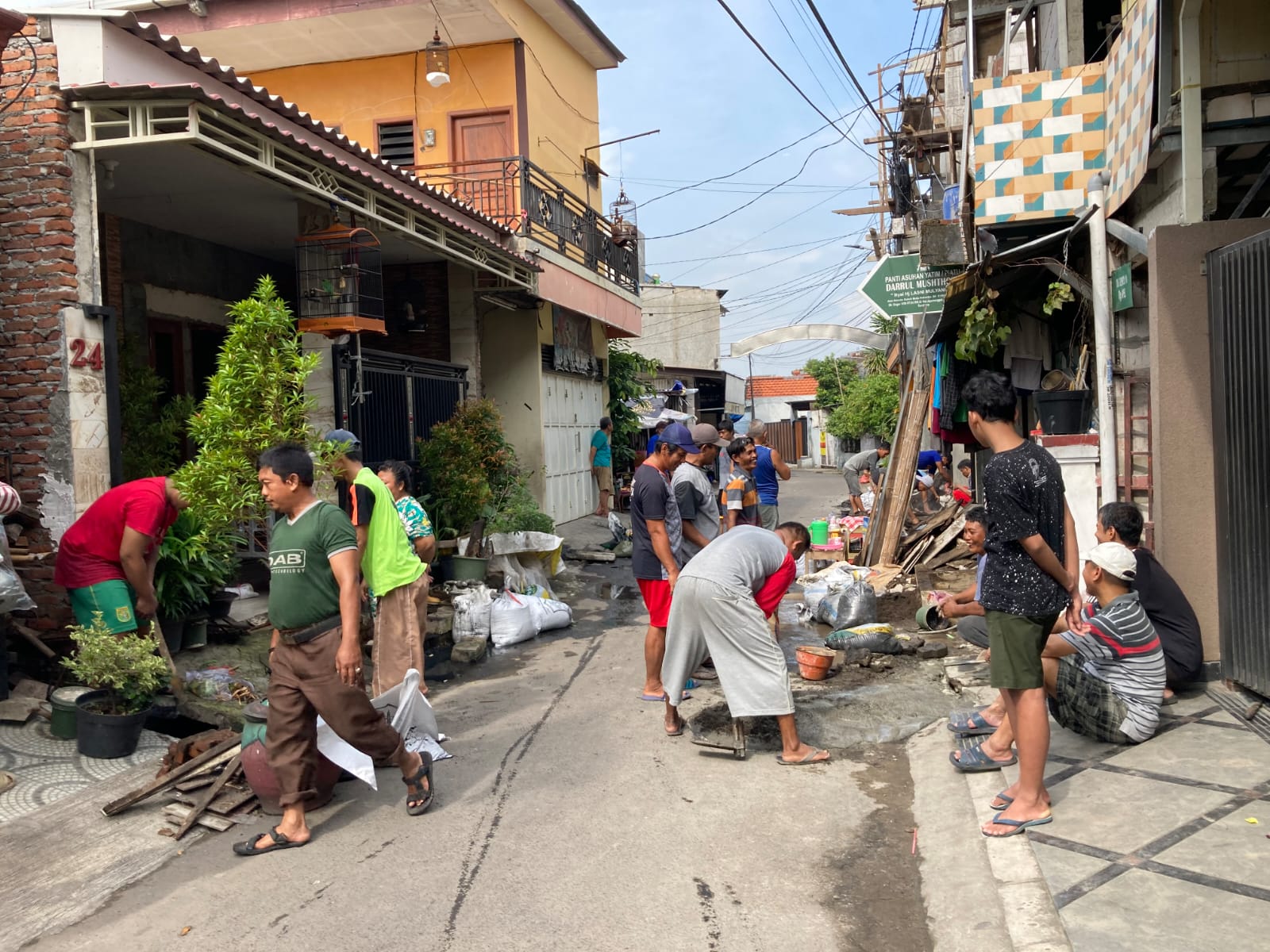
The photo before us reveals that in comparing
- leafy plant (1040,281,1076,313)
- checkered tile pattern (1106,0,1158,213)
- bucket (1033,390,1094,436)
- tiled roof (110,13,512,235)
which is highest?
tiled roof (110,13,512,235)

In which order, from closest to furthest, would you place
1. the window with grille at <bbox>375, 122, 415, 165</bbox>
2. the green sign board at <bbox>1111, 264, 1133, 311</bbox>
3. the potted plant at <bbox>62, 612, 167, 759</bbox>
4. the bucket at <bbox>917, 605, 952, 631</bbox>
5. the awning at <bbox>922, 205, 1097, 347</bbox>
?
the potted plant at <bbox>62, 612, 167, 759</bbox> < the green sign board at <bbox>1111, 264, 1133, 311</bbox> < the awning at <bbox>922, 205, 1097, 347</bbox> < the bucket at <bbox>917, 605, 952, 631</bbox> < the window with grille at <bbox>375, 122, 415, 165</bbox>

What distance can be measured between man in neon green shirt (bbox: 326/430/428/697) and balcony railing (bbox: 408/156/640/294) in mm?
8422

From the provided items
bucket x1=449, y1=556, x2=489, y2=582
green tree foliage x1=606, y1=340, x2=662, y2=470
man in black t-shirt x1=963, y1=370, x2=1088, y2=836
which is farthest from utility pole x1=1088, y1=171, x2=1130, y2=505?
green tree foliage x1=606, y1=340, x2=662, y2=470

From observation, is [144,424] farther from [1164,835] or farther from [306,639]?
[1164,835]

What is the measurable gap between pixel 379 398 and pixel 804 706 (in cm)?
656

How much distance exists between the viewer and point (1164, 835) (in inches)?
150

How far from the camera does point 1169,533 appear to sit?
6.00m

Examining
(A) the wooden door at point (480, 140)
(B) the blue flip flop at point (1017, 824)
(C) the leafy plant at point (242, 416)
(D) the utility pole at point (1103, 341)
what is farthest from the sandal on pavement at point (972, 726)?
(A) the wooden door at point (480, 140)

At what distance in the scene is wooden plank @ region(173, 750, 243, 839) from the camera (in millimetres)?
4652

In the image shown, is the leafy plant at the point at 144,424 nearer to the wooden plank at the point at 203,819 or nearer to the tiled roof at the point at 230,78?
the tiled roof at the point at 230,78

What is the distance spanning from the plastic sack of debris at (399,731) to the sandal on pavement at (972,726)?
2.94 metres

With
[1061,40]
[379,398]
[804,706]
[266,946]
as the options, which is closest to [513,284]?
[379,398]

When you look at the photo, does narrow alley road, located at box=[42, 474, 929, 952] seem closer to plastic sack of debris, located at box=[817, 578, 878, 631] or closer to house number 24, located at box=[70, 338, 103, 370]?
plastic sack of debris, located at box=[817, 578, 878, 631]

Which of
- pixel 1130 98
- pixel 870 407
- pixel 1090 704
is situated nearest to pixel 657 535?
pixel 1090 704
